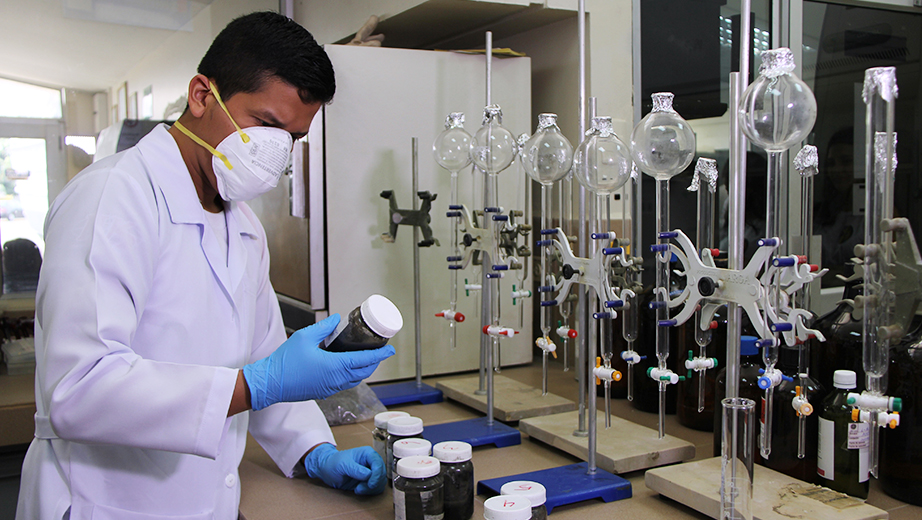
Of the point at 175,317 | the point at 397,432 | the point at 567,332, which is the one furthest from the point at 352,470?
the point at 567,332

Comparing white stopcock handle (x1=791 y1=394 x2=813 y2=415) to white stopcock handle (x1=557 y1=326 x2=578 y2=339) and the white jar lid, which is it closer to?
white stopcock handle (x1=557 y1=326 x2=578 y2=339)

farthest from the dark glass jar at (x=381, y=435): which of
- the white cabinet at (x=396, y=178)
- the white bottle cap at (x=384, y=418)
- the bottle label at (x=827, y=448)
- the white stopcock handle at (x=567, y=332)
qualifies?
the bottle label at (x=827, y=448)

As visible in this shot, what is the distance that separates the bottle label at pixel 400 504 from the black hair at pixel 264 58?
0.72 m

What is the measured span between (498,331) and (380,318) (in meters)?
0.74

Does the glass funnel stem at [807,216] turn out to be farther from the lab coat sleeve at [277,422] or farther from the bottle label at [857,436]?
the lab coat sleeve at [277,422]

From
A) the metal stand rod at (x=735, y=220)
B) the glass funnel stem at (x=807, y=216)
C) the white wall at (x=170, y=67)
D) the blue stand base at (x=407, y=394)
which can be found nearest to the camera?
the metal stand rod at (x=735, y=220)

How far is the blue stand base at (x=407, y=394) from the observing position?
2115 millimetres

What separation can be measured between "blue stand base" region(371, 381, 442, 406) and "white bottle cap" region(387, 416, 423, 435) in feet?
1.99

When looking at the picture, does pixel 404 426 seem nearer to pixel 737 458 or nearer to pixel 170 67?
pixel 737 458

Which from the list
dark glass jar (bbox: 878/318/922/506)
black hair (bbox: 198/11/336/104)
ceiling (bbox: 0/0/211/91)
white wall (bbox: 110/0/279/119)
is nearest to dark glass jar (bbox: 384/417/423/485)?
black hair (bbox: 198/11/336/104)

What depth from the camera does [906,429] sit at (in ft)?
4.24

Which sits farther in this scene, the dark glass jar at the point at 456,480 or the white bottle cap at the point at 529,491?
the dark glass jar at the point at 456,480

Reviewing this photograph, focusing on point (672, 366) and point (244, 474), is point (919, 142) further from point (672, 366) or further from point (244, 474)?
point (244, 474)

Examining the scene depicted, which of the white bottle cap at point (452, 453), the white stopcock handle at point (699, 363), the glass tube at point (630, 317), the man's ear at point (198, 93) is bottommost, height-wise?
the white bottle cap at point (452, 453)
